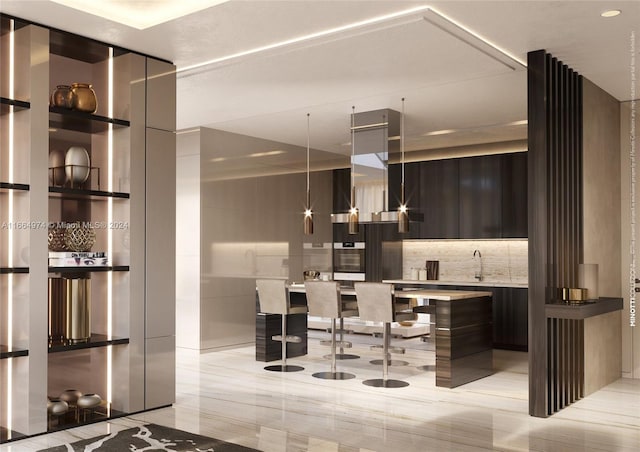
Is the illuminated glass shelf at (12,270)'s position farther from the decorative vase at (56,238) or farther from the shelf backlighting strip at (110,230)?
the shelf backlighting strip at (110,230)

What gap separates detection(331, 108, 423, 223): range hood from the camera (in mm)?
7012

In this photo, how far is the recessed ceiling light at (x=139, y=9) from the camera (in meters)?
4.23

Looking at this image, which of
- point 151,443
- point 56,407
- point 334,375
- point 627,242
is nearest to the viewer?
point 151,443

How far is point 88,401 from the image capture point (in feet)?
15.5

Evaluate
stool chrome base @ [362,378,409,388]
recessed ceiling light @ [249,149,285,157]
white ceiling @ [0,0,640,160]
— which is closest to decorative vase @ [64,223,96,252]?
white ceiling @ [0,0,640,160]

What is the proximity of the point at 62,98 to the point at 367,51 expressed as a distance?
228 cm

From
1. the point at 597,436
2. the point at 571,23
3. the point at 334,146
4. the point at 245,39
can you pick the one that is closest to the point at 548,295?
the point at 597,436

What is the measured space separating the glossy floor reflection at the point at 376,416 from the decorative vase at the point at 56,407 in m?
0.22

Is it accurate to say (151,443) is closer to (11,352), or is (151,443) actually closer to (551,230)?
(11,352)

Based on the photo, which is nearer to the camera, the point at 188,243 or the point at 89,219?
the point at 89,219

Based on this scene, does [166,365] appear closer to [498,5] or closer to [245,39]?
[245,39]

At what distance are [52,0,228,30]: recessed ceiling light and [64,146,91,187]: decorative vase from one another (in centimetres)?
100

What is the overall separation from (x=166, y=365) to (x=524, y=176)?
5.54 meters

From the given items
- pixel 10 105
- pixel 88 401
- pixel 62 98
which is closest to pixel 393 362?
pixel 88 401
